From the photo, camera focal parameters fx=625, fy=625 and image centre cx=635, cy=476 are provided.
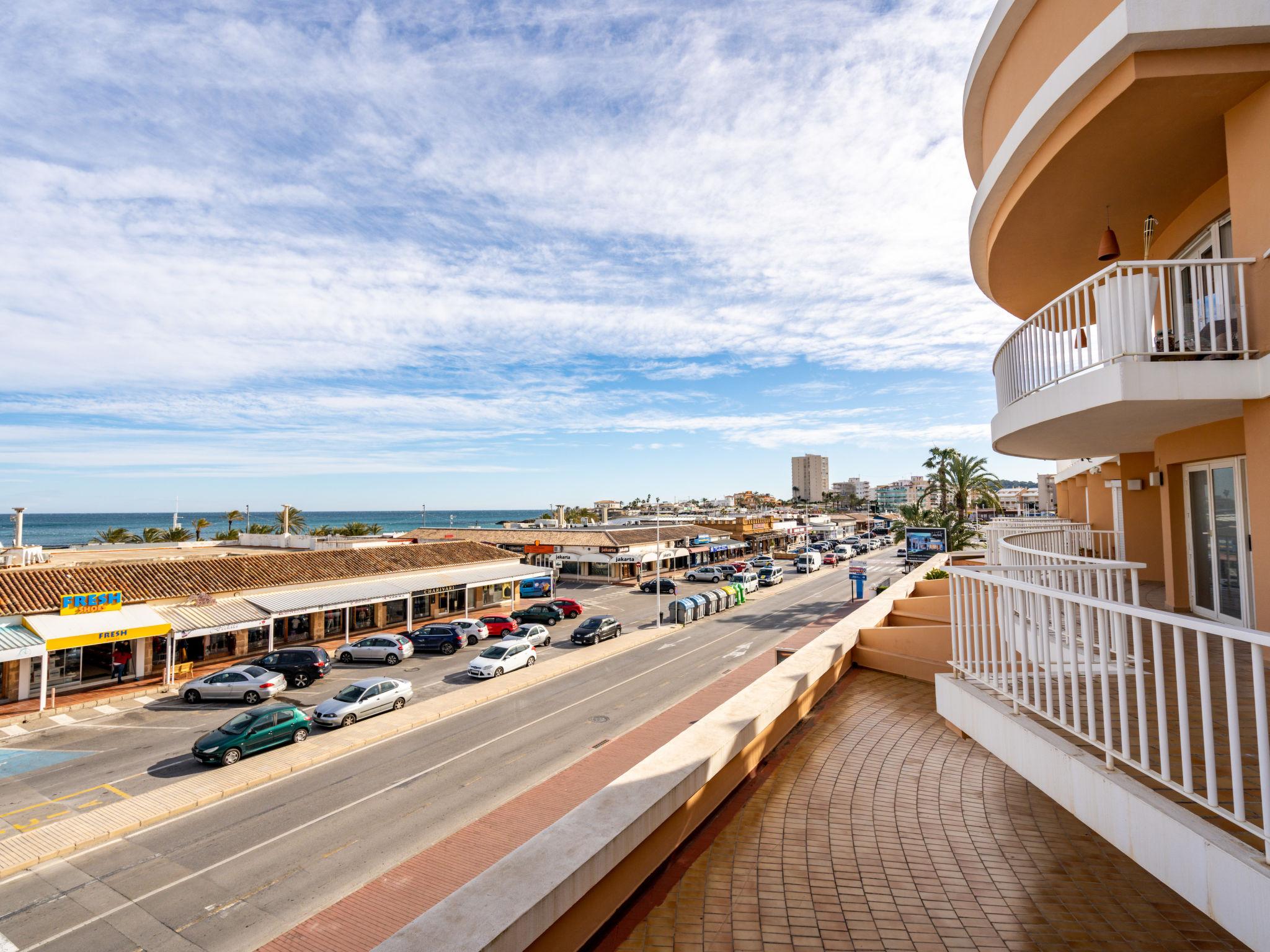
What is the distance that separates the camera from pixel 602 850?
13.3 feet

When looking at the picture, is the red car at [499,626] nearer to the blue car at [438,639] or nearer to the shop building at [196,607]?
the blue car at [438,639]

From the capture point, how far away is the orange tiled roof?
25.7 m

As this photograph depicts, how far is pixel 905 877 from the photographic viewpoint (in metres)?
4.95

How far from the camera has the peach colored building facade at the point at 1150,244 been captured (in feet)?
17.0

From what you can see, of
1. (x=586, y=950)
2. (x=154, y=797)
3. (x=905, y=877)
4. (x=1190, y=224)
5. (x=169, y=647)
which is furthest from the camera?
(x=169, y=647)

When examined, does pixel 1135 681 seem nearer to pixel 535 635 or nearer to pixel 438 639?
pixel 535 635

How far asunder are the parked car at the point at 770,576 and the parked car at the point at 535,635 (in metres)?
27.4

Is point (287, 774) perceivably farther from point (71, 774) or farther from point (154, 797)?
point (71, 774)

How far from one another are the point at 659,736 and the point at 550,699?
6829 mm

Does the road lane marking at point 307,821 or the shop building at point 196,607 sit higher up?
the shop building at point 196,607

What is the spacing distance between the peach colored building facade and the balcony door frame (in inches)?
1.0

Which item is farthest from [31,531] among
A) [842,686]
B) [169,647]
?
[842,686]

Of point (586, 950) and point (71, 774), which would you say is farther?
point (71, 774)

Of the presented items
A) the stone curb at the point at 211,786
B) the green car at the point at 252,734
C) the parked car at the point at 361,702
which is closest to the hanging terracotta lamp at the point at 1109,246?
the stone curb at the point at 211,786
